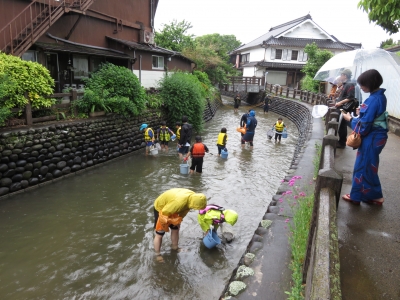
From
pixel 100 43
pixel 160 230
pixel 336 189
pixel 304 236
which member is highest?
pixel 100 43

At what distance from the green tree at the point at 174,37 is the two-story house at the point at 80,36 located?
5496 mm

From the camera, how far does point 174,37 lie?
2922cm

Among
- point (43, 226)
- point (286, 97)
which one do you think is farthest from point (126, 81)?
point (286, 97)

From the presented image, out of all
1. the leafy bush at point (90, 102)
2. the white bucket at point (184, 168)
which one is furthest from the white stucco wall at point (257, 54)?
the white bucket at point (184, 168)

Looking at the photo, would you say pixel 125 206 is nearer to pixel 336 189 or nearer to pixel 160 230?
pixel 160 230

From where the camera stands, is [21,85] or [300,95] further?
[300,95]

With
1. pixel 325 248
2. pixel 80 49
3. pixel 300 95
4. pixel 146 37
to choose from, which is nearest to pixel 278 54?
pixel 300 95

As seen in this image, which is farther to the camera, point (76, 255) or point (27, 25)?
point (27, 25)

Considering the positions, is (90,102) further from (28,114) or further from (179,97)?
(179,97)

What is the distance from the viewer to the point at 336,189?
3.25m

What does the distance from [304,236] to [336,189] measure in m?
1.25

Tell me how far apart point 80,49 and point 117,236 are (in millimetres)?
10946

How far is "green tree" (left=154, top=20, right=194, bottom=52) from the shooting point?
2795 cm

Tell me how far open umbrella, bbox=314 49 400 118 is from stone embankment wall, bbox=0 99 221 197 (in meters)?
8.07
